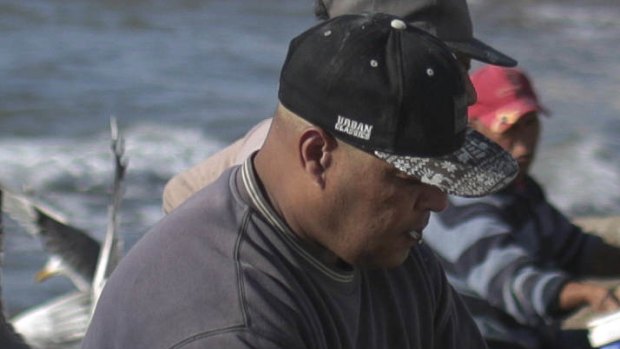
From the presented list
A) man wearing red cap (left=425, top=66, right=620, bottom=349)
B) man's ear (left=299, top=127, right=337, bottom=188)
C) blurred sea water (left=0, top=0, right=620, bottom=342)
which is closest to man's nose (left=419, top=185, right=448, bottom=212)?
man's ear (left=299, top=127, right=337, bottom=188)

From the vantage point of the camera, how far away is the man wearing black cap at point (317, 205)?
2225 mm

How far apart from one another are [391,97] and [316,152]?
15 cm

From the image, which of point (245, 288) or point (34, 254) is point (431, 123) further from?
point (34, 254)

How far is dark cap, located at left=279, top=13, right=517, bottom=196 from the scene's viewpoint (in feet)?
7.36

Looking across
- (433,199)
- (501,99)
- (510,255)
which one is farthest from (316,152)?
(501,99)

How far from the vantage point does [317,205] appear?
233 cm

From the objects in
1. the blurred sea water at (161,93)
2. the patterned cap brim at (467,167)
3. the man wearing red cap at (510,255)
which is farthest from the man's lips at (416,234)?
the blurred sea water at (161,93)

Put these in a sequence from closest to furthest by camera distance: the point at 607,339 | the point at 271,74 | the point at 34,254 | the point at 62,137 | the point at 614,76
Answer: the point at 607,339 → the point at 34,254 → the point at 62,137 → the point at 271,74 → the point at 614,76

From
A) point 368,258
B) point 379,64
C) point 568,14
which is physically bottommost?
point 568,14

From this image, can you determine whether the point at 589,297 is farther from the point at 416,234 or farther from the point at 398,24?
the point at 398,24

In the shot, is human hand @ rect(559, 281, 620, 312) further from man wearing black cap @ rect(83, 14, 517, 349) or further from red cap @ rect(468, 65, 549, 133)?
man wearing black cap @ rect(83, 14, 517, 349)

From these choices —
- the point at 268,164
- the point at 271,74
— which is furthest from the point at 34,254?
the point at 268,164

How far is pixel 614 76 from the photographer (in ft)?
44.9

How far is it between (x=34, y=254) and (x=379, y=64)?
610cm
